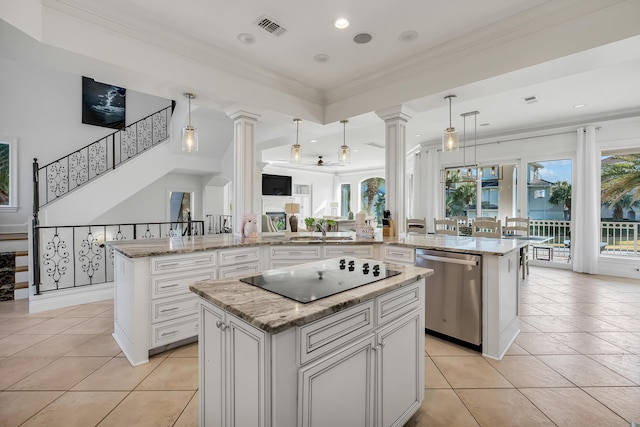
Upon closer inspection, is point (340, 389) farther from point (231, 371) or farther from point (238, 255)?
point (238, 255)

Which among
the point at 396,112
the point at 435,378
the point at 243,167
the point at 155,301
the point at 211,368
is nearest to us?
the point at 211,368

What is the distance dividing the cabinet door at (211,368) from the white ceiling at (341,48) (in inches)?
95.2

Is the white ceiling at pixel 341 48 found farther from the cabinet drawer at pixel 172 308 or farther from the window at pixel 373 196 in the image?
the window at pixel 373 196

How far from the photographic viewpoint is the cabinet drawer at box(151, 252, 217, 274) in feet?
8.24

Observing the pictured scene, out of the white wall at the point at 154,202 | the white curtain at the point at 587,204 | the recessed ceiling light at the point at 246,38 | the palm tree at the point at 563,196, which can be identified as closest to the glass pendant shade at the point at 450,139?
the recessed ceiling light at the point at 246,38

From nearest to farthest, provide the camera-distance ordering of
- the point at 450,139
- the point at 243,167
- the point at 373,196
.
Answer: the point at 450,139, the point at 243,167, the point at 373,196

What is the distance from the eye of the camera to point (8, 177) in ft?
18.4

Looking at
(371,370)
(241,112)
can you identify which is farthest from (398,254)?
(241,112)

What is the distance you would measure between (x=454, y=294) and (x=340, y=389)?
74.4 inches

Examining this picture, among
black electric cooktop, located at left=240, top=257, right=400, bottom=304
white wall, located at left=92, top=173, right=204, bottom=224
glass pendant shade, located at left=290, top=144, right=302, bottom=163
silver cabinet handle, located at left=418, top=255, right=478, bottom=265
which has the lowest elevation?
silver cabinet handle, located at left=418, top=255, right=478, bottom=265

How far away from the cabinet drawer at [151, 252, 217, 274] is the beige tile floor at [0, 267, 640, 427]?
2.50 ft

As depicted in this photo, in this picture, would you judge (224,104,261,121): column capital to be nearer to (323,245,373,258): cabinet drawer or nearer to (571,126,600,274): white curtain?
(323,245,373,258): cabinet drawer

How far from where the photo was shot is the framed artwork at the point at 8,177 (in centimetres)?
556

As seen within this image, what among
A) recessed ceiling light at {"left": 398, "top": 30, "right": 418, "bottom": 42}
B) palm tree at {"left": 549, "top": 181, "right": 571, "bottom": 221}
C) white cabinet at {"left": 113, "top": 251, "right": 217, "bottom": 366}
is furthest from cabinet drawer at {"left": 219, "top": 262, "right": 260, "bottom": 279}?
palm tree at {"left": 549, "top": 181, "right": 571, "bottom": 221}
